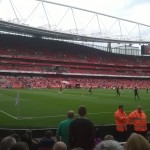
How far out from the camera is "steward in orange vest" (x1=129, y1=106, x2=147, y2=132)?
1361cm

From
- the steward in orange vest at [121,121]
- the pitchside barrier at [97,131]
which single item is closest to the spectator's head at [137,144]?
the pitchside barrier at [97,131]

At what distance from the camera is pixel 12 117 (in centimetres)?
2259

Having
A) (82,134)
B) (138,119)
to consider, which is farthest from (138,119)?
(82,134)

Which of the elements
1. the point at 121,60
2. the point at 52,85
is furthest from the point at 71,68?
the point at 121,60

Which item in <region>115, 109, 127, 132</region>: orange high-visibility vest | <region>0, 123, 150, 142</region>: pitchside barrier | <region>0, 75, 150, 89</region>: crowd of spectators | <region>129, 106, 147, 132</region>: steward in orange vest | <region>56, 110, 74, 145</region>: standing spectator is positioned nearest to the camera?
<region>56, 110, 74, 145</region>: standing spectator

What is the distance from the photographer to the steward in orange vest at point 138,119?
1361 centimetres

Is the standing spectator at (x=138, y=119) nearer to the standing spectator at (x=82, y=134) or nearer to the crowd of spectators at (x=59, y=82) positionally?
the standing spectator at (x=82, y=134)

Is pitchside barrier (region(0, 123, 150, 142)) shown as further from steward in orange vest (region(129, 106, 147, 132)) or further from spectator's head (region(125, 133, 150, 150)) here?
spectator's head (region(125, 133, 150, 150))

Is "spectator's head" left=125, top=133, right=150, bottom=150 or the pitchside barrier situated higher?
"spectator's head" left=125, top=133, right=150, bottom=150

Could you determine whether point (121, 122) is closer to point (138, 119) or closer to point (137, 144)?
point (138, 119)

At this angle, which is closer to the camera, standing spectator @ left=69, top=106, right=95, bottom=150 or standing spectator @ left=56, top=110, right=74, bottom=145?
standing spectator @ left=69, top=106, right=95, bottom=150

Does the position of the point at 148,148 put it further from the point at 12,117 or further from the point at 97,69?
the point at 97,69

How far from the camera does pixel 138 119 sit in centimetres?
1369

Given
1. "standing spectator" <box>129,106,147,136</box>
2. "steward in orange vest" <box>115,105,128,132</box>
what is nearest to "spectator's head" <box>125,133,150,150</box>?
"standing spectator" <box>129,106,147,136</box>
